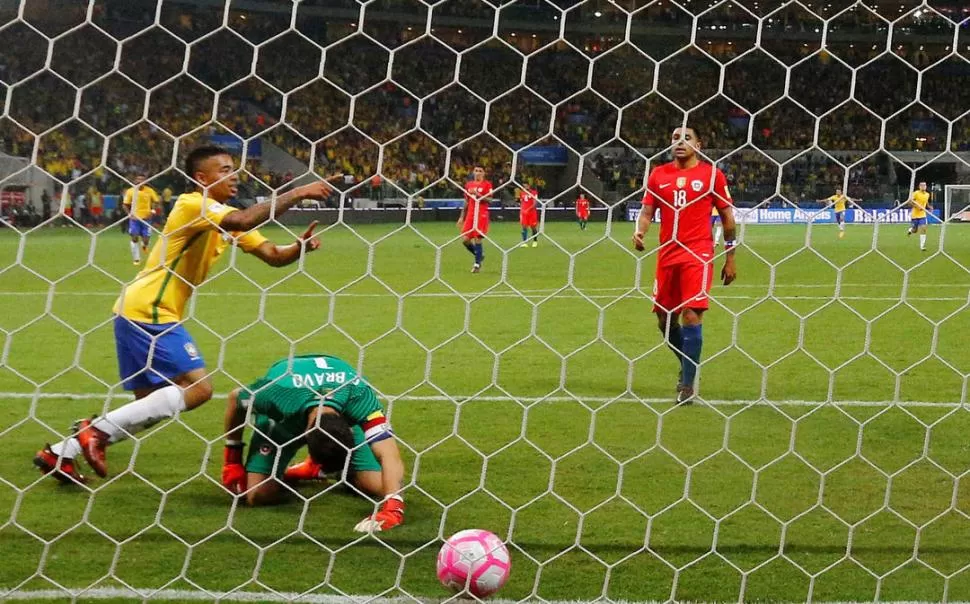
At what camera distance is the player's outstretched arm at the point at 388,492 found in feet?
12.8

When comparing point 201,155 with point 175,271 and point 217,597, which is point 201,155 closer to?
point 175,271

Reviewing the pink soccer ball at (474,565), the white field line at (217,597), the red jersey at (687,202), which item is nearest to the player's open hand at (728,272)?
the red jersey at (687,202)

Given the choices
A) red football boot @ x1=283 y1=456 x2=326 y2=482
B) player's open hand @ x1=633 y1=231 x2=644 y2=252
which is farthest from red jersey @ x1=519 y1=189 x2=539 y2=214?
red football boot @ x1=283 y1=456 x2=326 y2=482

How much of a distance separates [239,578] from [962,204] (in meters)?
25.1

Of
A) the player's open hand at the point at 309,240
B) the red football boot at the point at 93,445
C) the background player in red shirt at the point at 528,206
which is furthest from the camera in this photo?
the background player in red shirt at the point at 528,206

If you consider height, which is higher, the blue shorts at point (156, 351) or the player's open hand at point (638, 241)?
the blue shorts at point (156, 351)

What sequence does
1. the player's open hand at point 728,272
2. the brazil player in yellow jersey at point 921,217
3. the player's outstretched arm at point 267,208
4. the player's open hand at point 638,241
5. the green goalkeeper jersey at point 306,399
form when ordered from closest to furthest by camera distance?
1. the player's outstretched arm at point 267,208
2. the green goalkeeper jersey at point 306,399
3. the player's open hand at point 638,241
4. the player's open hand at point 728,272
5. the brazil player in yellow jersey at point 921,217

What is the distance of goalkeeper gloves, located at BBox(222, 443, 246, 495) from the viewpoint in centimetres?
441

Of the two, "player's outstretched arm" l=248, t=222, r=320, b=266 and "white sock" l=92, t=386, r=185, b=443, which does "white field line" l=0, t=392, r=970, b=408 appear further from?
"player's outstretched arm" l=248, t=222, r=320, b=266

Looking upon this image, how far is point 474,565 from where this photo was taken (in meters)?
3.27

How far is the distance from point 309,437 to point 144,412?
0.86 meters

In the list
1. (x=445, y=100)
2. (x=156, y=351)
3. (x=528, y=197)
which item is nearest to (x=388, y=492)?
(x=156, y=351)

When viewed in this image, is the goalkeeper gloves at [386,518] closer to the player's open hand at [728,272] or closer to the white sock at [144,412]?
the white sock at [144,412]

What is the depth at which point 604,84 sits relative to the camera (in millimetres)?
11438
